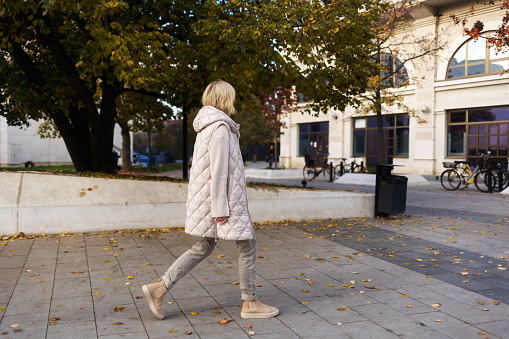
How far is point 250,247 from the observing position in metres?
3.78

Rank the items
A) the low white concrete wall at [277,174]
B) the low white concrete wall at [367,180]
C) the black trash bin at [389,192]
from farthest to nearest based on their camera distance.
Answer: the low white concrete wall at [277,174] → the low white concrete wall at [367,180] → the black trash bin at [389,192]

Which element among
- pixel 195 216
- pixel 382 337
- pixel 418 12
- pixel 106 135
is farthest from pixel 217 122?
pixel 418 12

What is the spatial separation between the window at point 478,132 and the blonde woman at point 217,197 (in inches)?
927

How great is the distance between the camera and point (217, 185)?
11.7 ft

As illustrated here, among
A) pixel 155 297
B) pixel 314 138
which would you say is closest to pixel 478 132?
pixel 314 138

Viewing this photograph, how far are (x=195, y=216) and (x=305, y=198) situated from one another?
564 cm

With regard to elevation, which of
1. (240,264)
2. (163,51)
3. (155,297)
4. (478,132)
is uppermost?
(163,51)

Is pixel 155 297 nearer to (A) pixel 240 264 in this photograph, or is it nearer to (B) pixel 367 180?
(A) pixel 240 264

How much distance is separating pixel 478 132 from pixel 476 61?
3.58 metres

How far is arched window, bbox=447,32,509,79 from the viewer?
77.9 feet

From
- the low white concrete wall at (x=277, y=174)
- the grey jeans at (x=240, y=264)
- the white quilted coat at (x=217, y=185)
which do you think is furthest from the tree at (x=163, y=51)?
the low white concrete wall at (x=277, y=174)

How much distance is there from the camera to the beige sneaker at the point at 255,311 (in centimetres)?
385

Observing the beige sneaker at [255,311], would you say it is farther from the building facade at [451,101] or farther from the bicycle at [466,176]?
the building facade at [451,101]

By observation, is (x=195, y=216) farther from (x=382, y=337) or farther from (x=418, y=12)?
(x=418, y=12)
